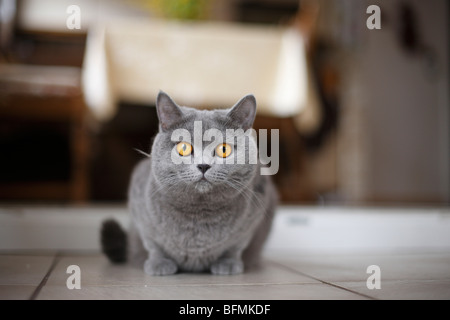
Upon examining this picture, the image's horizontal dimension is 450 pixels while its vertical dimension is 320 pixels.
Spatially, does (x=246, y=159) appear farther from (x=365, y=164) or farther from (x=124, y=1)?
(x=124, y=1)

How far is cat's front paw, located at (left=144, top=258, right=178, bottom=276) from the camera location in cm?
90

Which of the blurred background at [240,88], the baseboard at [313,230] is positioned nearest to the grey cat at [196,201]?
the blurred background at [240,88]

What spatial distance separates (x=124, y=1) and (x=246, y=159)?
4320 mm

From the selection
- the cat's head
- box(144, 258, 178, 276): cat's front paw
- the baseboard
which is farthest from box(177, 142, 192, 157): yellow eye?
the baseboard

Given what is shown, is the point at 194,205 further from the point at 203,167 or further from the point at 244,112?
the point at 244,112

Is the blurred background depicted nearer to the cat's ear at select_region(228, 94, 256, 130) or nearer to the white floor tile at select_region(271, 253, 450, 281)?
the cat's ear at select_region(228, 94, 256, 130)

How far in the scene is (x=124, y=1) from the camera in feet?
15.4

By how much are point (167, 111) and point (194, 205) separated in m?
0.20

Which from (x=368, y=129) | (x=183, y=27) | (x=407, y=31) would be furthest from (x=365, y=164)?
(x=183, y=27)

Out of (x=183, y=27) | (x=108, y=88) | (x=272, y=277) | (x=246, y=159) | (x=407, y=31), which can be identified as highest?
(x=407, y=31)

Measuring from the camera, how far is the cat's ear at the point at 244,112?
85 centimetres

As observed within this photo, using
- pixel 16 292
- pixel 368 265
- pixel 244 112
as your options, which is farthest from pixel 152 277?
pixel 368 265
